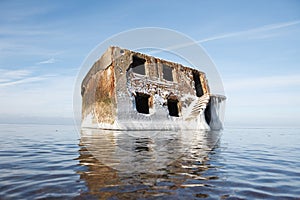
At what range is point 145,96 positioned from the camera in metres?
14.5

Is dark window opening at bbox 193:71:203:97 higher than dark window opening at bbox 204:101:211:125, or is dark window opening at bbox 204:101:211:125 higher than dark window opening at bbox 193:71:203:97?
dark window opening at bbox 193:71:203:97

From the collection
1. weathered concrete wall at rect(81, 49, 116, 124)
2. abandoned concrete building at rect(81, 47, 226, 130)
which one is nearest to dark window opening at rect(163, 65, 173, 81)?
abandoned concrete building at rect(81, 47, 226, 130)

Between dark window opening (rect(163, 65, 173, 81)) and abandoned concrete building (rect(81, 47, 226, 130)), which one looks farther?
dark window opening (rect(163, 65, 173, 81))

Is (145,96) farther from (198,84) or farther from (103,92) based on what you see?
(198,84)

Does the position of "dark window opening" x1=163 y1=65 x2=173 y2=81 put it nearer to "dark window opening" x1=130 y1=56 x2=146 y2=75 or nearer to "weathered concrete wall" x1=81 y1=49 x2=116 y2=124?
"dark window opening" x1=130 y1=56 x2=146 y2=75

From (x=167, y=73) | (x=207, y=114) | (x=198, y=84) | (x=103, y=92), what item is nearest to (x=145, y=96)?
(x=103, y=92)

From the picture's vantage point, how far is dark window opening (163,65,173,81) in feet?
54.1

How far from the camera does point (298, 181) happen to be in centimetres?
285

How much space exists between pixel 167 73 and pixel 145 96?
333cm

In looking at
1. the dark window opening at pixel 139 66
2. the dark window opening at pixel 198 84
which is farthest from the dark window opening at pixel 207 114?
the dark window opening at pixel 139 66

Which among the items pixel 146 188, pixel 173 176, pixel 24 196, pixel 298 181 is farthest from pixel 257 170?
pixel 24 196

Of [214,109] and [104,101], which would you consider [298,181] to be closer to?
[104,101]

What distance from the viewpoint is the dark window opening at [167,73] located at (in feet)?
54.1

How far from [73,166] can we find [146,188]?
1.58 metres
